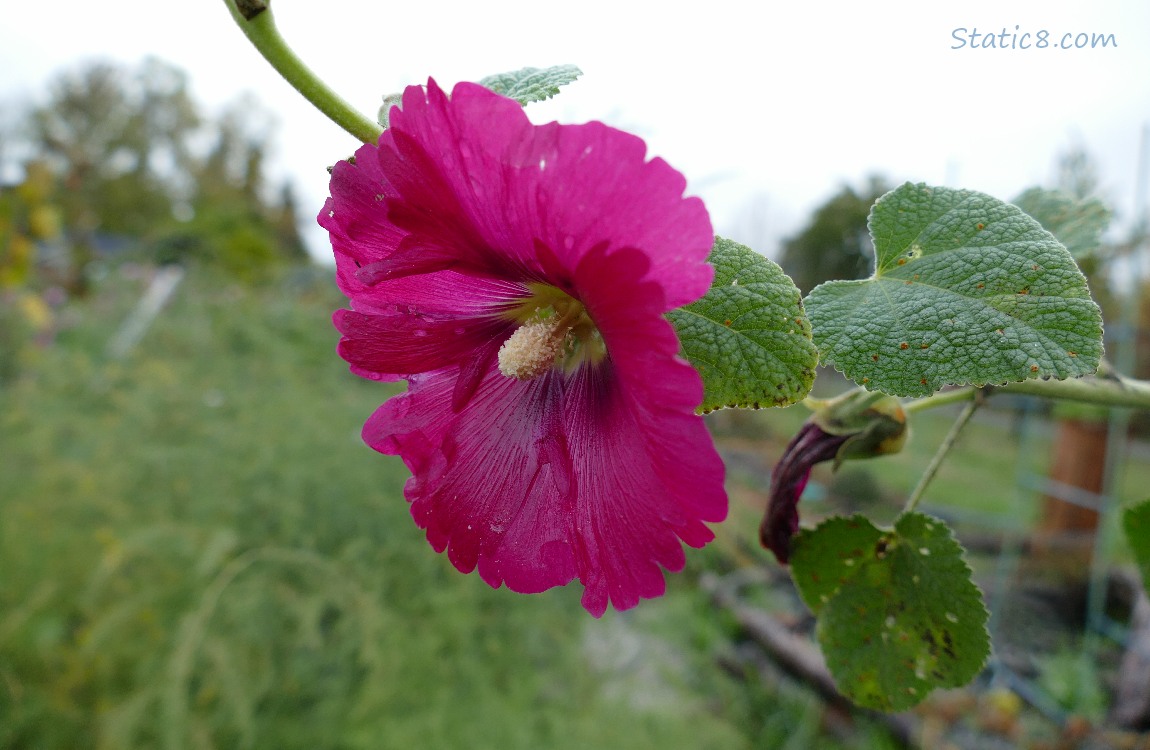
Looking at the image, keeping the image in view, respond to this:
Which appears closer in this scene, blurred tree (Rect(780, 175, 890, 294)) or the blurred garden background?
blurred tree (Rect(780, 175, 890, 294))

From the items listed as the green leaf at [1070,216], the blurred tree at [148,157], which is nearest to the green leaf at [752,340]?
the green leaf at [1070,216]

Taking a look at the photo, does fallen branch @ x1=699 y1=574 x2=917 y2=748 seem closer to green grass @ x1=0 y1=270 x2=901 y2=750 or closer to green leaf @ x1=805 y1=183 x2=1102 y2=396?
green grass @ x1=0 y1=270 x2=901 y2=750

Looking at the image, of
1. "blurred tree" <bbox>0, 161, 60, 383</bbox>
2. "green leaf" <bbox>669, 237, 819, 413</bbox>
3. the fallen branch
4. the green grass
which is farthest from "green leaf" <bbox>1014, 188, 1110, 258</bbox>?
"blurred tree" <bbox>0, 161, 60, 383</bbox>

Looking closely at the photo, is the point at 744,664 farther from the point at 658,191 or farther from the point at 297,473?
the point at 658,191

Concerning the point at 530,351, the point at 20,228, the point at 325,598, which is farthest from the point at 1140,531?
the point at 20,228

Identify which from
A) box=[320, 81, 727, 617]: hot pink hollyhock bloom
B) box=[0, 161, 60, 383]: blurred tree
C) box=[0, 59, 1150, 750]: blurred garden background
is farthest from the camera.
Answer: box=[0, 161, 60, 383]: blurred tree

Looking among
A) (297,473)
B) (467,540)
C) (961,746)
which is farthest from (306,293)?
(467,540)

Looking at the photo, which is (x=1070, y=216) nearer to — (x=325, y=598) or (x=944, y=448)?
(x=944, y=448)
